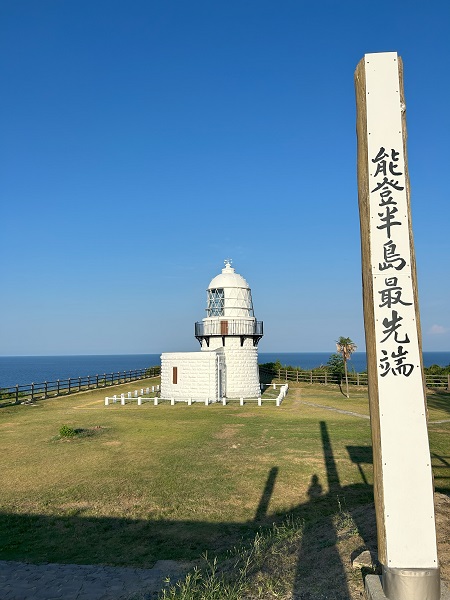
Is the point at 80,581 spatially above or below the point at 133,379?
above

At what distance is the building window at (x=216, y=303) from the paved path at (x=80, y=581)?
24945 millimetres

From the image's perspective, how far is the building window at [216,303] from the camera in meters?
31.4

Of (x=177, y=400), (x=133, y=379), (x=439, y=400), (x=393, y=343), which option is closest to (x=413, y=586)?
(x=393, y=343)

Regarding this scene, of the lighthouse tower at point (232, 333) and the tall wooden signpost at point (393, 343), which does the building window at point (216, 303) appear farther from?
the tall wooden signpost at point (393, 343)

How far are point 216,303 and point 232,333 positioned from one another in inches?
117

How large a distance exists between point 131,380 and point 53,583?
115 ft

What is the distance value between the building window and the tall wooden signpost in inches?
1044

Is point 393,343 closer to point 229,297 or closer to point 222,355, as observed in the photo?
point 222,355

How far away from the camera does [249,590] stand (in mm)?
4836

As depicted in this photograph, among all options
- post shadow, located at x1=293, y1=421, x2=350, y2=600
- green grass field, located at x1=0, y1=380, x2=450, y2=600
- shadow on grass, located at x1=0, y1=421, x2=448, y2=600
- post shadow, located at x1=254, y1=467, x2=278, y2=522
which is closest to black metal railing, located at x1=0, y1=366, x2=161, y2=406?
green grass field, located at x1=0, y1=380, x2=450, y2=600

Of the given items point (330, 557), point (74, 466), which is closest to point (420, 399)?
point (330, 557)

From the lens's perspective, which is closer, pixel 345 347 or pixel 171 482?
pixel 171 482

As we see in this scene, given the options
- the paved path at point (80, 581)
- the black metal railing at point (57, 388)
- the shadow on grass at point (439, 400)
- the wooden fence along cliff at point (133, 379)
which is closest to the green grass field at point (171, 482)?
the paved path at point (80, 581)

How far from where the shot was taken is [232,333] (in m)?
30.1
